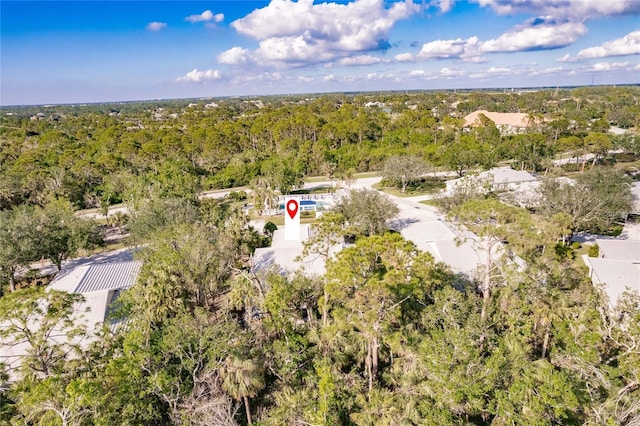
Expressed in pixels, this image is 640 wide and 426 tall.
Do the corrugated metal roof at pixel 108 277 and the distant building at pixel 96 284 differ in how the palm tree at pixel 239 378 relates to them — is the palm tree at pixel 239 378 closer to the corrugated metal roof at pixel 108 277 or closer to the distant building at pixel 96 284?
the distant building at pixel 96 284

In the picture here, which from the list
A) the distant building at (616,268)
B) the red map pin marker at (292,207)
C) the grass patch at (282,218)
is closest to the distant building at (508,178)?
the distant building at (616,268)

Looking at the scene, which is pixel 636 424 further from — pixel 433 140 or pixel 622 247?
pixel 433 140

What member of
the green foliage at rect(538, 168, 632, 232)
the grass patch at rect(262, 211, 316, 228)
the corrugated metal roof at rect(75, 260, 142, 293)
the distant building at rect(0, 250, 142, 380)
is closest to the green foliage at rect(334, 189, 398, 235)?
the grass patch at rect(262, 211, 316, 228)

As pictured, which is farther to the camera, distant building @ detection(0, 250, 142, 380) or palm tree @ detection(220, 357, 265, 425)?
distant building @ detection(0, 250, 142, 380)

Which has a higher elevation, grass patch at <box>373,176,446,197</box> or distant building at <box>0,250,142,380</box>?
distant building at <box>0,250,142,380</box>

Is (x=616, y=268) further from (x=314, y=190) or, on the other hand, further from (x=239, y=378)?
(x=314, y=190)

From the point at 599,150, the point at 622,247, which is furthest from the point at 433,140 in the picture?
the point at 622,247

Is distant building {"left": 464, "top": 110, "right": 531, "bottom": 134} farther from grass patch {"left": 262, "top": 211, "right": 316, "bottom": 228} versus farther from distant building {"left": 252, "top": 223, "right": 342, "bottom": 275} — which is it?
distant building {"left": 252, "top": 223, "right": 342, "bottom": 275}

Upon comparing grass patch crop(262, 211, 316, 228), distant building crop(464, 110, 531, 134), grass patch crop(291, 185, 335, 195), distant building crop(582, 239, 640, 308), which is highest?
distant building crop(464, 110, 531, 134)
